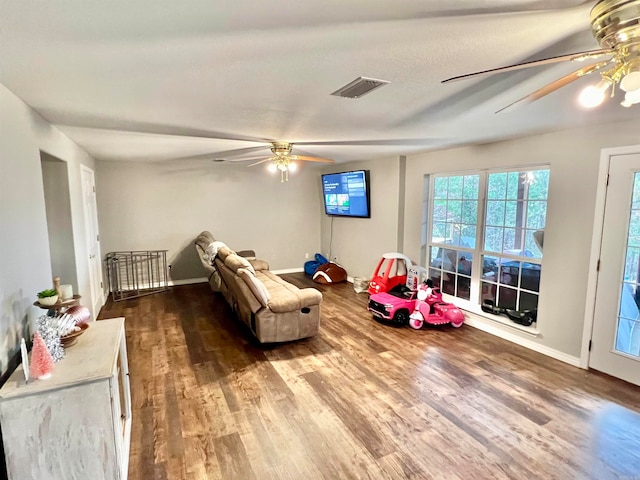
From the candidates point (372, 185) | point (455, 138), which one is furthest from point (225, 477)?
point (372, 185)

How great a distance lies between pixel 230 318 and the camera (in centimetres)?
472

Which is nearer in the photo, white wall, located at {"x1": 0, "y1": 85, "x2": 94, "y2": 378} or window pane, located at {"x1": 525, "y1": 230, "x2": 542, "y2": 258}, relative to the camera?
white wall, located at {"x1": 0, "y1": 85, "x2": 94, "y2": 378}

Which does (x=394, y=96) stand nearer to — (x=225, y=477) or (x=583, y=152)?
(x=583, y=152)

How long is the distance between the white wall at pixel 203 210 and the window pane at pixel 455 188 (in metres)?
3.05

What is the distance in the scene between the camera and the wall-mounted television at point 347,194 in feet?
19.8

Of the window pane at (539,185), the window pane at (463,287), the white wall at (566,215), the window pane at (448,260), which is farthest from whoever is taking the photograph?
the window pane at (448,260)

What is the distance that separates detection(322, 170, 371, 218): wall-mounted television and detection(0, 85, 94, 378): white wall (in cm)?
440

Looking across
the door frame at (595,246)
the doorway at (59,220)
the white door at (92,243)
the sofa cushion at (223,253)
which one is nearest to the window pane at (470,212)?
the door frame at (595,246)

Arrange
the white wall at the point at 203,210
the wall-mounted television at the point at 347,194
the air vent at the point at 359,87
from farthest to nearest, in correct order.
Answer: the wall-mounted television at the point at 347,194, the white wall at the point at 203,210, the air vent at the point at 359,87

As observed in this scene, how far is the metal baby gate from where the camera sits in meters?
5.71

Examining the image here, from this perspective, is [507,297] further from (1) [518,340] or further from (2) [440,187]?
(2) [440,187]

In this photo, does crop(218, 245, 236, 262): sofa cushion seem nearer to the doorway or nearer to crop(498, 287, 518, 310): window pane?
the doorway

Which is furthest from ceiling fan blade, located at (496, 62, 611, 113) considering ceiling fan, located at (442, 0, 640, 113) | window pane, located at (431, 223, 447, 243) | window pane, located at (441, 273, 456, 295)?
window pane, located at (441, 273, 456, 295)

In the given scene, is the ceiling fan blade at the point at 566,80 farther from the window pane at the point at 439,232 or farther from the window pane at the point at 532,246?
the window pane at the point at 439,232
